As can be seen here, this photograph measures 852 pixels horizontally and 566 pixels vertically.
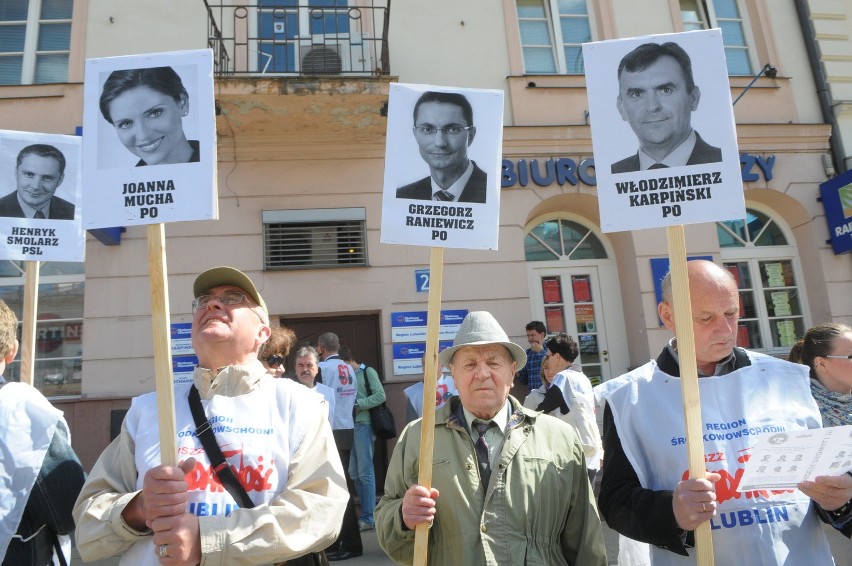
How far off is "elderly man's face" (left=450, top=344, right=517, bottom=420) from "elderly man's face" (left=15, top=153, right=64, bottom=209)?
254 centimetres

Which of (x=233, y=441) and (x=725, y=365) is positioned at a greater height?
(x=725, y=365)

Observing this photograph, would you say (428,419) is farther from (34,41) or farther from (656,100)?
(34,41)

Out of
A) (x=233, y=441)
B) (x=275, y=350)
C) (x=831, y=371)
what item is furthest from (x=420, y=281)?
(x=233, y=441)

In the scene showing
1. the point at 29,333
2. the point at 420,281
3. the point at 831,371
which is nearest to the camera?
the point at 29,333

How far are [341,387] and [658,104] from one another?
4.68 metres

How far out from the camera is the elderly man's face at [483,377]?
8.27 ft

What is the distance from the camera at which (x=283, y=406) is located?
7.45ft

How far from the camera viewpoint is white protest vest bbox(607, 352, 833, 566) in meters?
2.13

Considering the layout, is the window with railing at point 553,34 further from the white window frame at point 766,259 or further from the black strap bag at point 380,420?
the black strap bag at point 380,420

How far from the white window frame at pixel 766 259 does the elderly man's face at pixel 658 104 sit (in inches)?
303

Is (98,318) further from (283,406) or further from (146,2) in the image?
(283,406)

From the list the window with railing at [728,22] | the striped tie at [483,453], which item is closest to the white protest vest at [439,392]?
the striped tie at [483,453]

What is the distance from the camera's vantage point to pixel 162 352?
2055 millimetres

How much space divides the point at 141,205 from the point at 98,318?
669 centimetres
